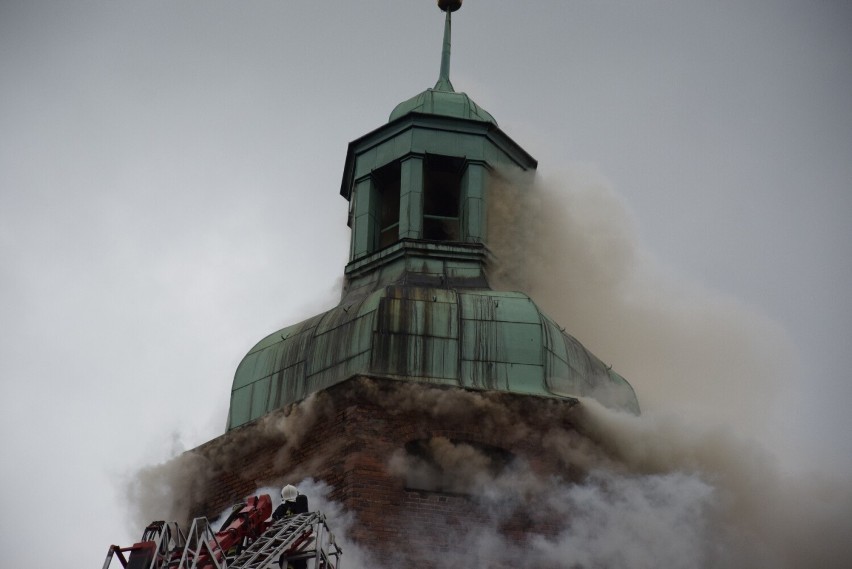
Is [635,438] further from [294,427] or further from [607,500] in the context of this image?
[294,427]

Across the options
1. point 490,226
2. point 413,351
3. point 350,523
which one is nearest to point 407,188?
point 490,226

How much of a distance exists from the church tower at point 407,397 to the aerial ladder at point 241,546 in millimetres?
1367

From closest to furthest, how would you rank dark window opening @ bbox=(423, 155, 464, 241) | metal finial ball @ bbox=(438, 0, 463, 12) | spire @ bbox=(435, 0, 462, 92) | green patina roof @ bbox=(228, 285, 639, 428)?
green patina roof @ bbox=(228, 285, 639, 428) → dark window opening @ bbox=(423, 155, 464, 241) → spire @ bbox=(435, 0, 462, 92) → metal finial ball @ bbox=(438, 0, 463, 12)

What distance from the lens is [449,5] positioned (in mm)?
48750

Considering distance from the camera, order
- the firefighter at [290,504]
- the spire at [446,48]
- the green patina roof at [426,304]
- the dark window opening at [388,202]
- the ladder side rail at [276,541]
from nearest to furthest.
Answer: the ladder side rail at [276,541] → the firefighter at [290,504] → the green patina roof at [426,304] → the dark window opening at [388,202] → the spire at [446,48]

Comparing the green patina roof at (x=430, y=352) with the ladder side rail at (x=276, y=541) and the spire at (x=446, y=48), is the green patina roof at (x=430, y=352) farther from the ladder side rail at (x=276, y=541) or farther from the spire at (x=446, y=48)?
the spire at (x=446, y=48)

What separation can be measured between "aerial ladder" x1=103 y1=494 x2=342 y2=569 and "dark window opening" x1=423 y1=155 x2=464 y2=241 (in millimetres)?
7971

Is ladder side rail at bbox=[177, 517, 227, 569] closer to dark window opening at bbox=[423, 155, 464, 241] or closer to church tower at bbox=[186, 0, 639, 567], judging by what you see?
church tower at bbox=[186, 0, 639, 567]

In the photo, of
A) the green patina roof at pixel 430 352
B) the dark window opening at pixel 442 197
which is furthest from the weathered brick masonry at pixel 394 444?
the dark window opening at pixel 442 197

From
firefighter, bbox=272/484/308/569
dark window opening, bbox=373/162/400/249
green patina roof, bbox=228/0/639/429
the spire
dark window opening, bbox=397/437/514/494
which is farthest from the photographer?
the spire

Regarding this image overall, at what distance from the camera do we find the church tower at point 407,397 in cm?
3962

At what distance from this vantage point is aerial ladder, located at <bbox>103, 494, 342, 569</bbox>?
37.1m

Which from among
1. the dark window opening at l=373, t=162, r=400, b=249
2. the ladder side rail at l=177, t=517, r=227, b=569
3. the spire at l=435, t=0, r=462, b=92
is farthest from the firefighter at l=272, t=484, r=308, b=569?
the spire at l=435, t=0, r=462, b=92

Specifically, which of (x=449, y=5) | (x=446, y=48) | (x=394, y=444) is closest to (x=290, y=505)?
(x=394, y=444)
